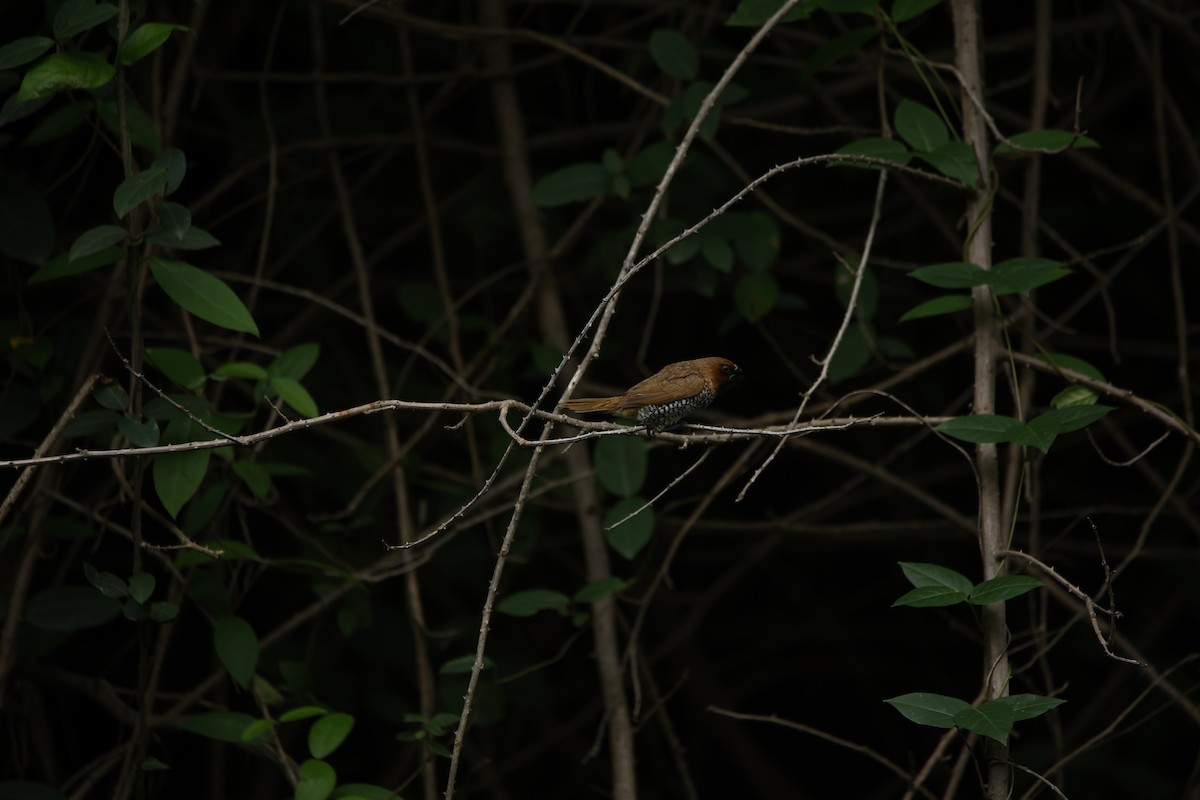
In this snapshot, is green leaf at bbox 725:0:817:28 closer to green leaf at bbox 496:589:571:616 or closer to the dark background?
the dark background

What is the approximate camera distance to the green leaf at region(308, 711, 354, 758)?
2.40m

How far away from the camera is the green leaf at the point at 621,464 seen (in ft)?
9.36

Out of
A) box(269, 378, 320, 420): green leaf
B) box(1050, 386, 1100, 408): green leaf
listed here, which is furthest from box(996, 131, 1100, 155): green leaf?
box(269, 378, 320, 420): green leaf

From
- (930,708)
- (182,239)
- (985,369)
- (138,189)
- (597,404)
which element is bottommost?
(930,708)

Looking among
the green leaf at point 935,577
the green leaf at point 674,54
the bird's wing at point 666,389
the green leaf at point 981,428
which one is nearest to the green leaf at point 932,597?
the green leaf at point 935,577

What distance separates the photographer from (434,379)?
12.3 feet

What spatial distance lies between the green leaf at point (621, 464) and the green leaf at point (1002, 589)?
1018 millimetres

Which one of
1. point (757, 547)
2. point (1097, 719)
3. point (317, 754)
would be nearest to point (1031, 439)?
point (317, 754)

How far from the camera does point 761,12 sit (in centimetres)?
249

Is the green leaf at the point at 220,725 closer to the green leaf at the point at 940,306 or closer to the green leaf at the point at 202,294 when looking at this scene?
the green leaf at the point at 202,294

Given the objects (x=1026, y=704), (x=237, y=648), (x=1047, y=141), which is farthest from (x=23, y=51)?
(x=1026, y=704)

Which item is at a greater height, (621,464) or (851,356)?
(851,356)

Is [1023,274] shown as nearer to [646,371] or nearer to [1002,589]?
[1002,589]

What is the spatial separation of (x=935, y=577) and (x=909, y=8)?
123 cm
